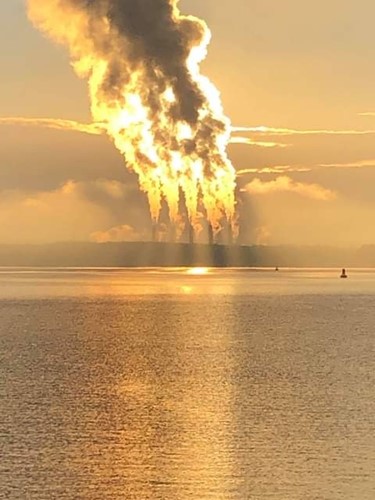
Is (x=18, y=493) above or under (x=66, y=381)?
under

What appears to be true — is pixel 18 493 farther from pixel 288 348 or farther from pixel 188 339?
pixel 188 339

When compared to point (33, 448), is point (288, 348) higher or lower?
higher

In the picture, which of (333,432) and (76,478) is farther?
(333,432)

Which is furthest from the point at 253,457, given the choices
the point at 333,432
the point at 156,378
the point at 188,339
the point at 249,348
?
the point at 188,339

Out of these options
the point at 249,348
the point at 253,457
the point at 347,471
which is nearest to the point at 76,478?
the point at 253,457

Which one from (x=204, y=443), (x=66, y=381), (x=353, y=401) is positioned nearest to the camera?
(x=204, y=443)

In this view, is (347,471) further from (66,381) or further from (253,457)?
(66,381)

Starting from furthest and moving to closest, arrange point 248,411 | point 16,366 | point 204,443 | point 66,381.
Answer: point 16,366 < point 66,381 < point 248,411 < point 204,443

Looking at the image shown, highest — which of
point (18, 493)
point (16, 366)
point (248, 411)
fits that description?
point (16, 366)

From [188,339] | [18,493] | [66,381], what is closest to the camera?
[18,493]
